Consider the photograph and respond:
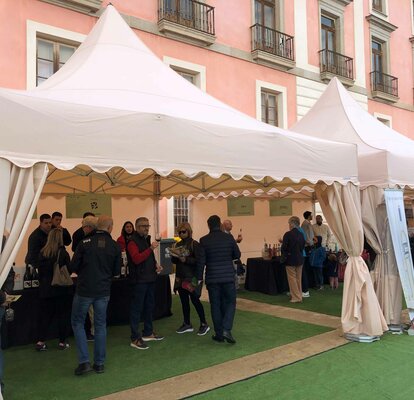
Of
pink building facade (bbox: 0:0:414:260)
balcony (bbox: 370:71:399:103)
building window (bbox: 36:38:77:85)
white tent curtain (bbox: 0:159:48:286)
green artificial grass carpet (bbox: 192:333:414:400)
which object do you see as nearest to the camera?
white tent curtain (bbox: 0:159:48:286)

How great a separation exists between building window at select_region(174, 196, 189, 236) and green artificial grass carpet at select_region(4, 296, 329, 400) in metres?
5.15

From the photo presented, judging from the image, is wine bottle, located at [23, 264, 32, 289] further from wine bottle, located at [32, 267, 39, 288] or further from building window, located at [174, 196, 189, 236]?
building window, located at [174, 196, 189, 236]

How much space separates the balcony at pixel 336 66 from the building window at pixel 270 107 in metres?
2.29

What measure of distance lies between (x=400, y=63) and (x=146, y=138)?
17.9m

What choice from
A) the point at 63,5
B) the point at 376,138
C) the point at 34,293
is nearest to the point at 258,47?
the point at 63,5

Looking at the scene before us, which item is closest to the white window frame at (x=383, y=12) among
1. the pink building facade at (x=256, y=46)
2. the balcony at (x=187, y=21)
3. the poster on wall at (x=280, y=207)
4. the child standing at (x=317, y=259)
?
the pink building facade at (x=256, y=46)

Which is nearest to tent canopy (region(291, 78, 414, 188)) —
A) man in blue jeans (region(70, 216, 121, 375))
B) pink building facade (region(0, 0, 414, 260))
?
pink building facade (region(0, 0, 414, 260))

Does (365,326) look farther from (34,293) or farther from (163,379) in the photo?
(34,293)

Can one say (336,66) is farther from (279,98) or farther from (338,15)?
(279,98)

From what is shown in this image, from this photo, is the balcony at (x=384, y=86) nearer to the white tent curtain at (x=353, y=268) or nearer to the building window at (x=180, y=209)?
the building window at (x=180, y=209)

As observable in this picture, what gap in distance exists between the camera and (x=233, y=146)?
15.3 ft

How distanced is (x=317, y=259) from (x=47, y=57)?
24.5 feet

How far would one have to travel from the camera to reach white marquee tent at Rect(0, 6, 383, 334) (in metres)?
3.43

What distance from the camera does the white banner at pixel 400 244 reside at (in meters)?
5.73
